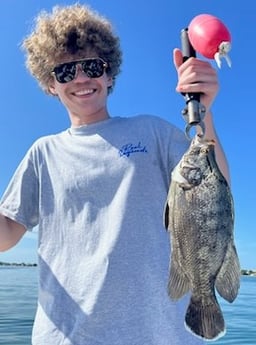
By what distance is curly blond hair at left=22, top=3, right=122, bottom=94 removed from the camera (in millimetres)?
3945

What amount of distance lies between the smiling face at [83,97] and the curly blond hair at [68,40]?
0.35 ft

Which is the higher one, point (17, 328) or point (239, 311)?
point (17, 328)

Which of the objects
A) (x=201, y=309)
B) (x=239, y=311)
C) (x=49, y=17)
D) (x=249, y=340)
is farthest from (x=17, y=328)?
(x=201, y=309)

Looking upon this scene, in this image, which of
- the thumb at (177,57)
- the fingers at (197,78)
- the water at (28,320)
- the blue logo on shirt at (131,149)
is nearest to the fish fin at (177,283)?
the fingers at (197,78)

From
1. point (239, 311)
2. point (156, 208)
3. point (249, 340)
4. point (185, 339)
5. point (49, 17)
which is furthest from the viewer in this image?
point (239, 311)

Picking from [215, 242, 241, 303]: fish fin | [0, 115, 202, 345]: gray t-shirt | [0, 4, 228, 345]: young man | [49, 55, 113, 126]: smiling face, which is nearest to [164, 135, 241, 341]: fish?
[215, 242, 241, 303]: fish fin

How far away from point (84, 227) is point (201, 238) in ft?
3.53

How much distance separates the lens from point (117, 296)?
314 cm

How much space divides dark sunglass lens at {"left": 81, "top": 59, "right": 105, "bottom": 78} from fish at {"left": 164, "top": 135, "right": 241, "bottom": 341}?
147cm

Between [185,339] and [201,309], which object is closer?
[201,309]

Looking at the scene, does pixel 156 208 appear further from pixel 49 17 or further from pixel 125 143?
pixel 49 17

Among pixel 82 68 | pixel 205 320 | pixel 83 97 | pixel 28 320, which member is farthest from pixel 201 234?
pixel 28 320

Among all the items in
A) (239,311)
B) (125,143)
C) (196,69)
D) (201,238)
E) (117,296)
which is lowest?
(239,311)

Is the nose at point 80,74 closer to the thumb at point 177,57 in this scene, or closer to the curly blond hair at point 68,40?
the curly blond hair at point 68,40
